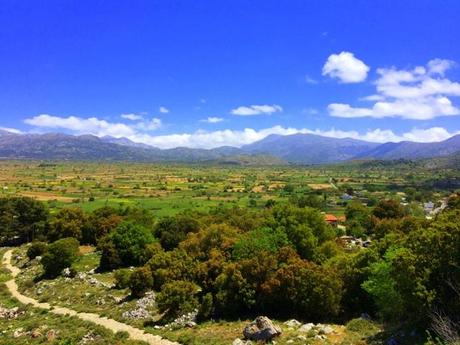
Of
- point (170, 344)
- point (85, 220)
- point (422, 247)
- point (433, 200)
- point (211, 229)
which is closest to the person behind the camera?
point (422, 247)

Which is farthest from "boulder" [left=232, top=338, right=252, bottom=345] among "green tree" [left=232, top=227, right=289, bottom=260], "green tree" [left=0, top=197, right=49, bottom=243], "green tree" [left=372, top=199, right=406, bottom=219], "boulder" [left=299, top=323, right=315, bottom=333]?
"green tree" [left=0, top=197, right=49, bottom=243]

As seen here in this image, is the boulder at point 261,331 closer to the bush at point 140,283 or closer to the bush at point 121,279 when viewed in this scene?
the bush at point 140,283

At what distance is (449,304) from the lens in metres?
25.8

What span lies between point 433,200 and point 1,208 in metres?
115

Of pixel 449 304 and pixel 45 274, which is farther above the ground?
pixel 449 304

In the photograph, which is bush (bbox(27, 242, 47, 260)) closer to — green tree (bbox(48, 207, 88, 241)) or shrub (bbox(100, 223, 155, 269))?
green tree (bbox(48, 207, 88, 241))

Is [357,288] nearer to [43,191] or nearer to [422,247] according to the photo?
[422,247]

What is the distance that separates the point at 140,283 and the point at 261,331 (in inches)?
665

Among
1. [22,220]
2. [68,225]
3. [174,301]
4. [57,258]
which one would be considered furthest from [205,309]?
[22,220]

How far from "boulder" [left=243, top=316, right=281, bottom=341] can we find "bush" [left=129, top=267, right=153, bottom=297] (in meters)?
15.3

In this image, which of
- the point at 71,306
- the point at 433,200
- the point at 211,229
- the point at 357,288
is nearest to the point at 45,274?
the point at 71,306

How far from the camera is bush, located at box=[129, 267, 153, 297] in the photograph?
42281mm

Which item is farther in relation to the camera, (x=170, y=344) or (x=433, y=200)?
(x=433, y=200)

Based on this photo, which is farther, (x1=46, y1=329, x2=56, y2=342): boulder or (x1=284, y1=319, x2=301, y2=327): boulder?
(x1=46, y1=329, x2=56, y2=342): boulder
